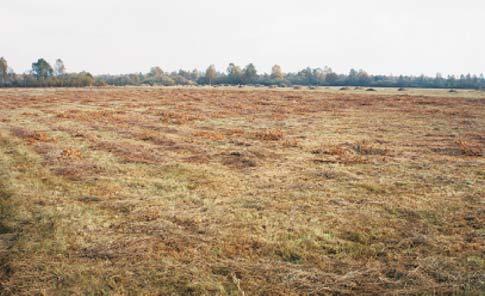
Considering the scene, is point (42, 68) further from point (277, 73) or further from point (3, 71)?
point (277, 73)

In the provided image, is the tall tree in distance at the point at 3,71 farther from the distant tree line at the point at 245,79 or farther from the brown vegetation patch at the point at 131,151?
the brown vegetation patch at the point at 131,151

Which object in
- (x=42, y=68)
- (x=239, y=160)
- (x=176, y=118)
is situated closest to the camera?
(x=239, y=160)

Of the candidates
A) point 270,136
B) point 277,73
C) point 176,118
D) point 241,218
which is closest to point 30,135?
point 176,118

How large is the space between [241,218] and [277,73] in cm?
15162

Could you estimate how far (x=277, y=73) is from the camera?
155 m

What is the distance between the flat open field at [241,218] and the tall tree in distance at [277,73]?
13855 centimetres

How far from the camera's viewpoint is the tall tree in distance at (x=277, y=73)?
152625 millimetres

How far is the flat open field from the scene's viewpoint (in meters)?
5.98

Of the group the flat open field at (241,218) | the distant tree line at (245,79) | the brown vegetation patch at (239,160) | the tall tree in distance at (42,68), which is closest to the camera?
the flat open field at (241,218)

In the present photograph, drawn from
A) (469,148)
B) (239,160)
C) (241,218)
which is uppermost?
(469,148)

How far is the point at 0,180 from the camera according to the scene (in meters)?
11.3

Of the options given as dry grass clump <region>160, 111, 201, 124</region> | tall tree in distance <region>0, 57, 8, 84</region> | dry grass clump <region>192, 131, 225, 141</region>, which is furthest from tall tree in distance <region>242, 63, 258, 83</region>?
dry grass clump <region>192, 131, 225, 141</region>

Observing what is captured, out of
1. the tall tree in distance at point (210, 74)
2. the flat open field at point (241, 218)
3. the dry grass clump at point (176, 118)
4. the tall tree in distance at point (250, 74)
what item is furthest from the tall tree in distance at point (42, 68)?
the flat open field at point (241, 218)

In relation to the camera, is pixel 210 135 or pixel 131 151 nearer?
pixel 131 151
